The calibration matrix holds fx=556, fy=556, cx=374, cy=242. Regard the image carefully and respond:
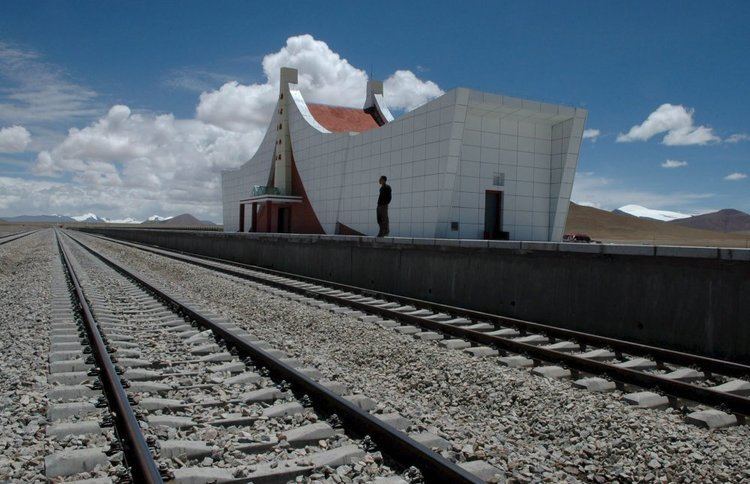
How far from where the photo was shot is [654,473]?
4.00 m

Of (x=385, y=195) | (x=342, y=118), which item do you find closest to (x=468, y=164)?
(x=385, y=195)

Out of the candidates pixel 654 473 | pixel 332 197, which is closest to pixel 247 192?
pixel 332 197

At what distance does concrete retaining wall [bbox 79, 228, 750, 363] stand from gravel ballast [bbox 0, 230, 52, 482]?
779 cm

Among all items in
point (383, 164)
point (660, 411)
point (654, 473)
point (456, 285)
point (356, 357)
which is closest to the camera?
point (654, 473)

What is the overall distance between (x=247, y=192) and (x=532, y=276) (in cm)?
4424

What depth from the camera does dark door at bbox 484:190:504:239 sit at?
25.7 meters

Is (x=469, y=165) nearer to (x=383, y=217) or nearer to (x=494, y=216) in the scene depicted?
(x=494, y=216)

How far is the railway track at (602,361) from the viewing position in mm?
5477

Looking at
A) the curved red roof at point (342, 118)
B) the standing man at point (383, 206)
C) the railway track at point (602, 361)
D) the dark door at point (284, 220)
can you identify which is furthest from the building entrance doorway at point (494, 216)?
the dark door at point (284, 220)

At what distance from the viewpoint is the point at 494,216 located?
2588 centimetres

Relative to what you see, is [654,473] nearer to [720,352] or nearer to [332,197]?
[720,352]

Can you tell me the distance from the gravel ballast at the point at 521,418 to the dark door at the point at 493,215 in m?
17.9

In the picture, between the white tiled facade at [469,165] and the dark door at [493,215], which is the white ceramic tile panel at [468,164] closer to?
the white tiled facade at [469,165]

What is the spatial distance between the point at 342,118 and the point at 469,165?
22.3 meters
